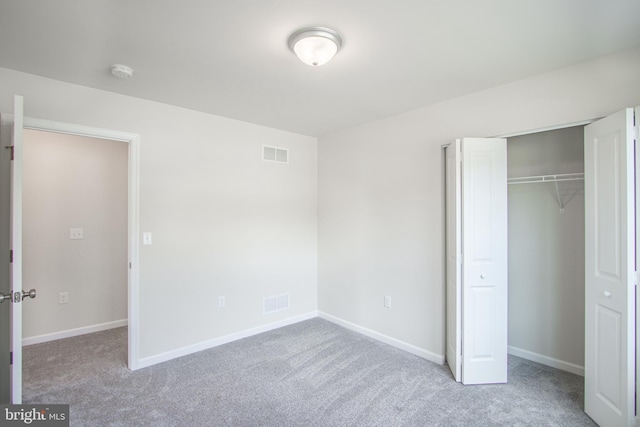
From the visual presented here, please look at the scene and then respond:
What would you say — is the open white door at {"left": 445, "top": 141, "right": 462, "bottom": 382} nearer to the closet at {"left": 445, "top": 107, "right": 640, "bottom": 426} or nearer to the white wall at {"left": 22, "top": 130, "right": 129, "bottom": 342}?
the closet at {"left": 445, "top": 107, "right": 640, "bottom": 426}

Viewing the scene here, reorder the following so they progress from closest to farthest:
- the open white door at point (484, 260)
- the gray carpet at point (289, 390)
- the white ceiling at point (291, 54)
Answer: the white ceiling at point (291, 54), the gray carpet at point (289, 390), the open white door at point (484, 260)

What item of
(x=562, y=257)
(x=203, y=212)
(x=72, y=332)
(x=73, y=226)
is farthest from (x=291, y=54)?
(x=72, y=332)

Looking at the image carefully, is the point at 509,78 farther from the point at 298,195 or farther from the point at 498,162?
the point at 298,195

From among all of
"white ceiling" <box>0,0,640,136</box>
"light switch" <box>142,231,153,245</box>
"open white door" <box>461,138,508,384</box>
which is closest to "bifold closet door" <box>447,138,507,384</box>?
"open white door" <box>461,138,508,384</box>

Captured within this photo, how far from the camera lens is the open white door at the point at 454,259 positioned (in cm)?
263

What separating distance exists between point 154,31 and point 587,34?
8.67 ft

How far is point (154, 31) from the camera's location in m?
1.83

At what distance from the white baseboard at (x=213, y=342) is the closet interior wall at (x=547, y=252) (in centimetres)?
254

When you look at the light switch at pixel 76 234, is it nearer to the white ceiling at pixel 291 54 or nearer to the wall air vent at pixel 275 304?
the white ceiling at pixel 291 54

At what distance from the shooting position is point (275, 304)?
12.9 feet

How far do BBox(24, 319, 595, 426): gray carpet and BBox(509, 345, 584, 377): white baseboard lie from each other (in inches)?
4.3

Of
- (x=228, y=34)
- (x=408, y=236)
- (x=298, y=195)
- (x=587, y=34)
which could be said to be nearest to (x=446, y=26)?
(x=587, y=34)

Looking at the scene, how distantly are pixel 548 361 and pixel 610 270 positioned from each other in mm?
1456

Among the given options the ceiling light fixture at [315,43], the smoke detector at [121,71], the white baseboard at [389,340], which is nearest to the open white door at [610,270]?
the white baseboard at [389,340]
